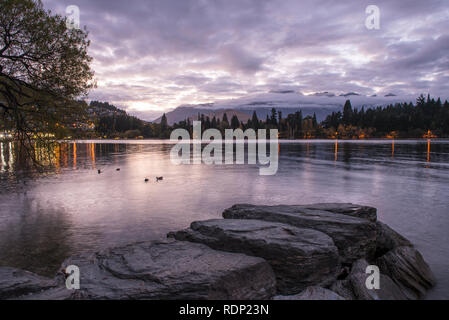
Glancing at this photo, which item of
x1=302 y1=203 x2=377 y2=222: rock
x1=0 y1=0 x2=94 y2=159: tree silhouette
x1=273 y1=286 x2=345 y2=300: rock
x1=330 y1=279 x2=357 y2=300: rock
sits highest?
x1=0 y1=0 x2=94 y2=159: tree silhouette

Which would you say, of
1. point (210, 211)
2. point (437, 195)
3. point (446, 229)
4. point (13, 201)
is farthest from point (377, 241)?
point (13, 201)

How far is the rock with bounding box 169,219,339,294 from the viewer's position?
28.9 ft

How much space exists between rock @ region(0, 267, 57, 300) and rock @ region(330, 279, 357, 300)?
8273mm

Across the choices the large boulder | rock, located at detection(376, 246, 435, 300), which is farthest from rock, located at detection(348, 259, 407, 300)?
the large boulder

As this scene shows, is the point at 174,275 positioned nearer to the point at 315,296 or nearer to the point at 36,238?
the point at 315,296

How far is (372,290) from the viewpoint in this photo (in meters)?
8.17

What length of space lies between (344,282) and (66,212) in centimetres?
1797

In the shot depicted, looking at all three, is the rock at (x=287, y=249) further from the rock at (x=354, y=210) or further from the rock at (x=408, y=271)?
the rock at (x=354, y=210)

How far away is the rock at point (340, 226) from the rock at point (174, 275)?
386 cm

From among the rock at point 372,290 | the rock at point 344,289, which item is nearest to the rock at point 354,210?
the rock at point 372,290

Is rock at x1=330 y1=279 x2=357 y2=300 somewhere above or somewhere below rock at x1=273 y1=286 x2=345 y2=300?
below

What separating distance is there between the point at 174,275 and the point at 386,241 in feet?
31.5

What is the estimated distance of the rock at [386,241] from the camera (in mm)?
11953

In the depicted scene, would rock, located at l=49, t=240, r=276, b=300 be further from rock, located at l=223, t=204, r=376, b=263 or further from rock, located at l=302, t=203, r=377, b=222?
rock, located at l=302, t=203, r=377, b=222
